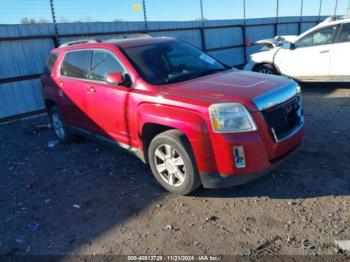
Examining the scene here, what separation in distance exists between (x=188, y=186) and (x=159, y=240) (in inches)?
30.6

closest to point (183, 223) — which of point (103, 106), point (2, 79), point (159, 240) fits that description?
point (159, 240)

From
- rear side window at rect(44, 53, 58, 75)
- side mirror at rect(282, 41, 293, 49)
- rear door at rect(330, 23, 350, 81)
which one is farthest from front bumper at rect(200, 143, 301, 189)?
side mirror at rect(282, 41, 293, 49)

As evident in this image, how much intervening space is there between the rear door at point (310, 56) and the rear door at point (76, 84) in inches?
238

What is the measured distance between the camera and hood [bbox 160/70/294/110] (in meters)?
3.70

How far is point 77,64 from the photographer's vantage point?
18.6 ft

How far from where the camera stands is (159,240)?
11.2ft

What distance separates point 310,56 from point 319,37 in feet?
1.71

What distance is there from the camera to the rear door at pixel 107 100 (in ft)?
15.1

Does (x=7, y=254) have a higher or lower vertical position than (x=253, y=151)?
lower

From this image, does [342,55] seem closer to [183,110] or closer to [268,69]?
[268,69]

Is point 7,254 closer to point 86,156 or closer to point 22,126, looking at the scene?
point 86,156

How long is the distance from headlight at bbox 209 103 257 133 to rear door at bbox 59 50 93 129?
8.36ft

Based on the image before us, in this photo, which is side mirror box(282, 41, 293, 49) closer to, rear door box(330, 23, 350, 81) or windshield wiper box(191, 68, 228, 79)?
rear door box(330, 23, 350, 81)

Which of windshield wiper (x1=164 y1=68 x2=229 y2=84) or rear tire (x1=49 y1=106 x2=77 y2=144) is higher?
windshield wiper (x1=164 y1=68 x2=229 y2=84)
